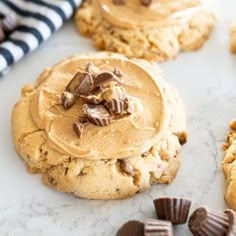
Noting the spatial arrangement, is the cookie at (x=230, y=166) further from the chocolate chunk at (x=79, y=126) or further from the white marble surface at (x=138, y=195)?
the chocolate chunk at (x=79, y=126)

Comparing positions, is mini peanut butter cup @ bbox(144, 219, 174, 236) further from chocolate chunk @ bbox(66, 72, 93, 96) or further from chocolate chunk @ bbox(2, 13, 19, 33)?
chocolate chunk @ bbox(2, 13, 19, 33)

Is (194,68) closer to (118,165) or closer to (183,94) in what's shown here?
(183,94)

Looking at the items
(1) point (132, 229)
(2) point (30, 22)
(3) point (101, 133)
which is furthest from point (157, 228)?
(2) point (30, 22)

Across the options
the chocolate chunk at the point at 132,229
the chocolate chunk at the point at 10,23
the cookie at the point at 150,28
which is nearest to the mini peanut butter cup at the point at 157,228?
the chocolate chunk at the point at 132,229

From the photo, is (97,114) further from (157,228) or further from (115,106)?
(157,228)

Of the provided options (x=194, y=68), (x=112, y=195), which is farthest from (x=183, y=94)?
(x=112, y=195)

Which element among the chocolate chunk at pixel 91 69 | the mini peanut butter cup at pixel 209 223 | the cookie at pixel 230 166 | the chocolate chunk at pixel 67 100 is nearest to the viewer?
the mini peanut butter cup at pixel 209 223
